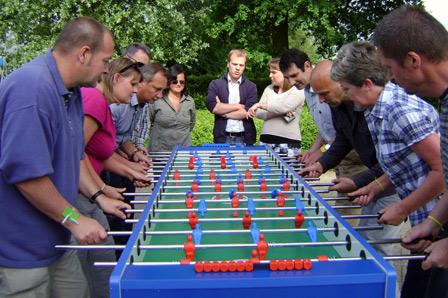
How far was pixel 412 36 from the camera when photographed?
2.13m

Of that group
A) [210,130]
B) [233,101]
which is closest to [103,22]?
[210,130]

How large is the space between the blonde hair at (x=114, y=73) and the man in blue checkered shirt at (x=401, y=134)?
1.66 meters

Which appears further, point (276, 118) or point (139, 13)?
point (139, 13)

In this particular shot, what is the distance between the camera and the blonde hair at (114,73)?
379 cm

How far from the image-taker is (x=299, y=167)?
4.55 meters

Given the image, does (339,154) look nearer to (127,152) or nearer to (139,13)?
(127,152)

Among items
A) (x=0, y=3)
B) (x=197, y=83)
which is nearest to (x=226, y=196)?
(x=0, y=3)

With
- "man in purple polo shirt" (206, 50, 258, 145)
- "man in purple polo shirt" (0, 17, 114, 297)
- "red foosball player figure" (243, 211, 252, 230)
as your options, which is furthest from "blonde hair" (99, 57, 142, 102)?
"man in purple polo shirt" (206, 50, 258, 145)

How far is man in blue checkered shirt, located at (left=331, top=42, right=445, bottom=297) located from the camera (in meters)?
2.66

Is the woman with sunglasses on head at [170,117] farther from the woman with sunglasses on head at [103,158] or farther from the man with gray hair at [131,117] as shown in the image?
the woman with sunglasses on head at [103,158]

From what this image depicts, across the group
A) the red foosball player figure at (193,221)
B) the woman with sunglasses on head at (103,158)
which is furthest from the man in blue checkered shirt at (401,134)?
the woman with sunglasses on head at (103,158)

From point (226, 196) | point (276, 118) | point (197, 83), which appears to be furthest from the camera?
point (197, 83)

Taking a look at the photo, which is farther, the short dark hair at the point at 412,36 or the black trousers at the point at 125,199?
the black trousers at the point at 125,199

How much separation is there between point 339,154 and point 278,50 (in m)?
12.9
